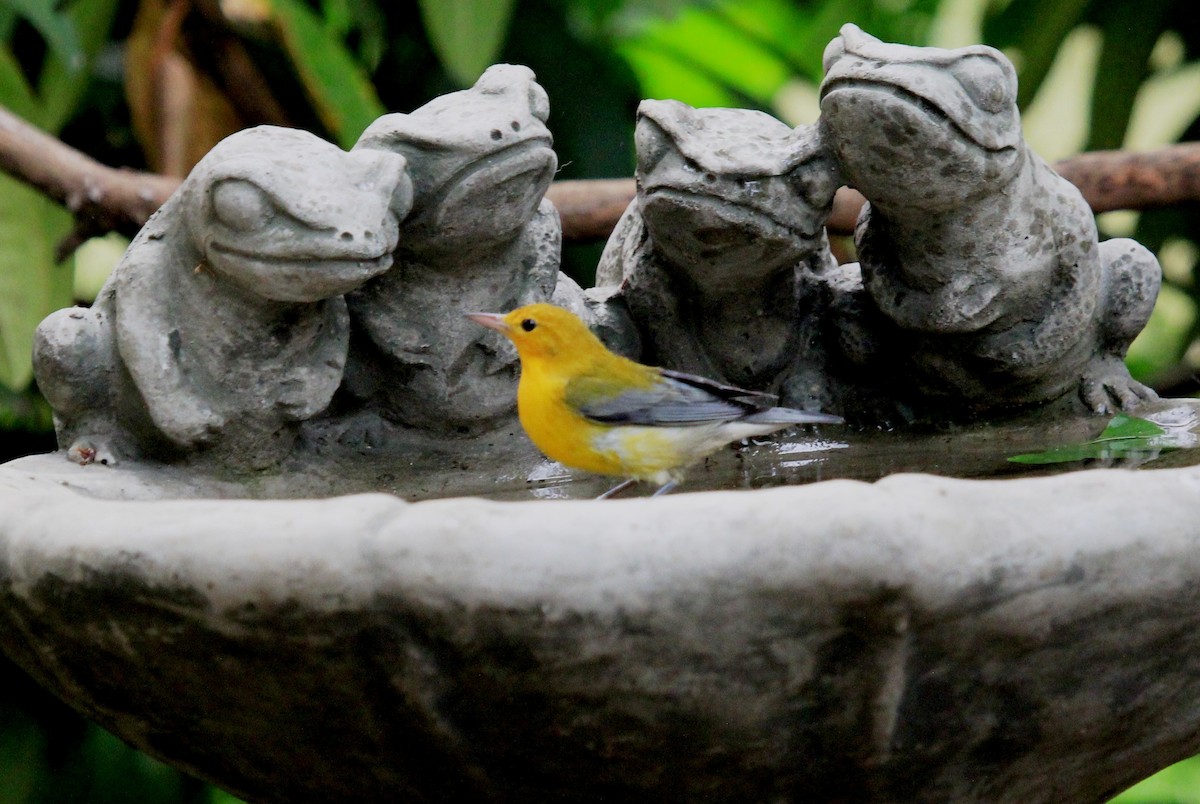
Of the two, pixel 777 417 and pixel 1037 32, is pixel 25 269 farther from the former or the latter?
pixel 1037 32

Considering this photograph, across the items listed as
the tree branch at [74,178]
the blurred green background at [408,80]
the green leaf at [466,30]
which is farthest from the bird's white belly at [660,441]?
the green leaf at [466,30]

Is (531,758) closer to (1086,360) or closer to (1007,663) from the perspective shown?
(1007,663)

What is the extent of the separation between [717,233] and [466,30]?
204 centimetres

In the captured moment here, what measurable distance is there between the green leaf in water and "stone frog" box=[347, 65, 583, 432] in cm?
75

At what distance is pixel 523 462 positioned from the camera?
6.90 feet

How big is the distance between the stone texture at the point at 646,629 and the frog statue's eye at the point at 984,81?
25.3 inches

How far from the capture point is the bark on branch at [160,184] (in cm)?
307

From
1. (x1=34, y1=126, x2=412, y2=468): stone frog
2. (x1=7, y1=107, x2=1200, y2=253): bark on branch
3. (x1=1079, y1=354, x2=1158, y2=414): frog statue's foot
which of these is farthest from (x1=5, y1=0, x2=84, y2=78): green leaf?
(x1=1079, y1=354, x2=1158, y2=414): frog statue's foot

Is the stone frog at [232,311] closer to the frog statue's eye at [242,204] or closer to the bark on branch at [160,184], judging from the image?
the frog statue's eye at [242,204]

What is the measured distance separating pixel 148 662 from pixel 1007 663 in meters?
0.82

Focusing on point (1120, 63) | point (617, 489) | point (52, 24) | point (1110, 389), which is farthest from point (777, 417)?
point (1120, 63)

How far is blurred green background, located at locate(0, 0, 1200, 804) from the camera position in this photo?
350 centimetres

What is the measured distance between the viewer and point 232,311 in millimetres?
1792

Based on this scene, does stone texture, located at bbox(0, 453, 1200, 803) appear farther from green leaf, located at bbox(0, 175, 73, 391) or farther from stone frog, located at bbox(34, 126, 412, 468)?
green leaf, located at bbox(0, 175, 73, 391)
